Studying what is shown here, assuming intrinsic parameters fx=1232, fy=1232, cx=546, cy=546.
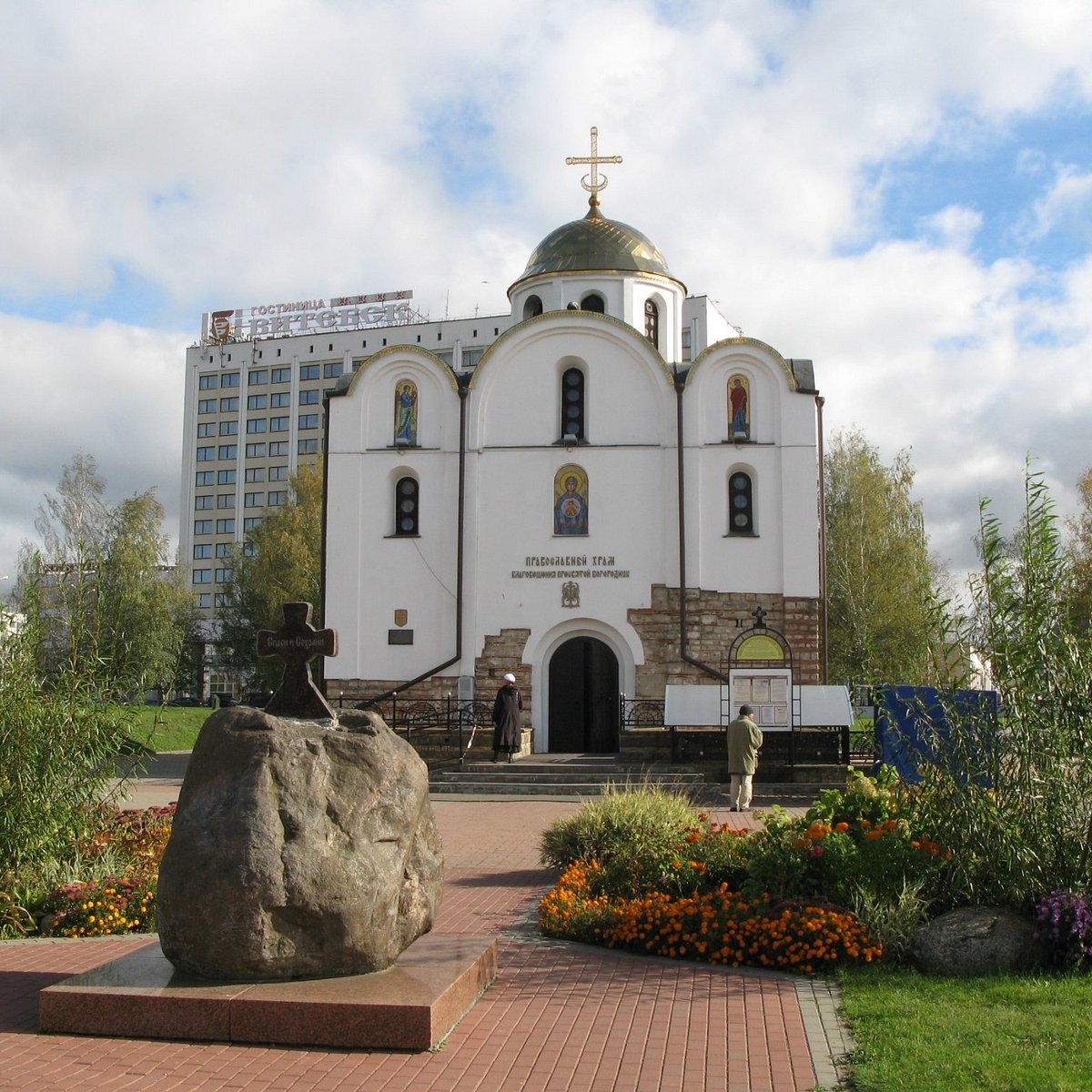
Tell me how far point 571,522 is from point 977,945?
17507 mm

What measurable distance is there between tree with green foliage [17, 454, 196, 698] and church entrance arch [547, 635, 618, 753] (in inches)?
302

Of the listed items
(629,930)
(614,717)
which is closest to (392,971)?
(629,930)

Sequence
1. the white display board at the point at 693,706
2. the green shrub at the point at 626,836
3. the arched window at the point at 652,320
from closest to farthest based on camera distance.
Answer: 1. the green shrub at the point at 626,836
2. the white display board at the point at 693,706
3. the arched window at the point at 652,320

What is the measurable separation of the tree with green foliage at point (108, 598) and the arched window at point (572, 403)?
366 inches

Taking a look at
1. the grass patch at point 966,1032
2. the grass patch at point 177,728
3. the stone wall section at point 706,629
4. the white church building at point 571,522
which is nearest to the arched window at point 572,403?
the white church building at point 571,522

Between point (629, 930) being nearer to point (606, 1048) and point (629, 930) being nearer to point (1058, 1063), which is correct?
point (606, 1048)

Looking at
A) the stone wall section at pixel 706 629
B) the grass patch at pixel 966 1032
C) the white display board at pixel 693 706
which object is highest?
the stone wall section at pixel 706 629

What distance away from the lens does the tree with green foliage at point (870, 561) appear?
37.4 meters

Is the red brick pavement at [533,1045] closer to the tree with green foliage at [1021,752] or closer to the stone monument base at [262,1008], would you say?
the stone monument base at [262,1008]

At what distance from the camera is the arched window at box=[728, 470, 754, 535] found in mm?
24547

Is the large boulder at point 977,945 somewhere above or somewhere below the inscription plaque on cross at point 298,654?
below

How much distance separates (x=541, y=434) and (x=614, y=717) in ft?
19.6

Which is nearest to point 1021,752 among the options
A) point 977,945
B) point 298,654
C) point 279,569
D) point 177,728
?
point 977,945

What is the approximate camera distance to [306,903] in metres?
6.65
